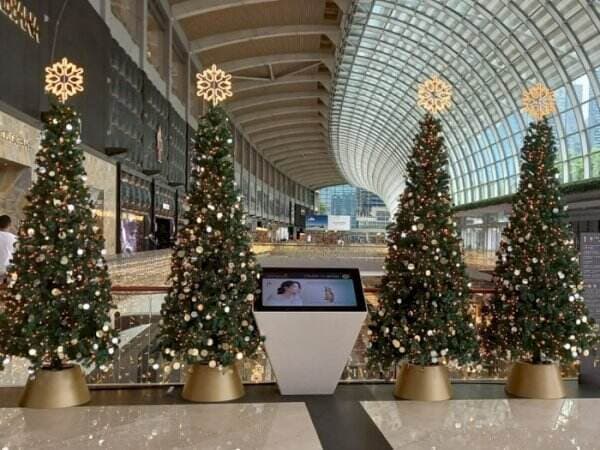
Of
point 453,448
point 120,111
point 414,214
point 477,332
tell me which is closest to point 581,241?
point 477,332

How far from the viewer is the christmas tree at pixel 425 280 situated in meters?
6.28

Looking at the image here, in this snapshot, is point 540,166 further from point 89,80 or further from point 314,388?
point 89,80

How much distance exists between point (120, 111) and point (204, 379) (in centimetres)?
1526

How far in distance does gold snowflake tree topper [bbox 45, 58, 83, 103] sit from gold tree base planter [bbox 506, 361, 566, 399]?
5.57 m

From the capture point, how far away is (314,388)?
6383mm

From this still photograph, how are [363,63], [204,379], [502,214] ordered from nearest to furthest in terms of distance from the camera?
1. [204,379]
2. [502,214]
3. [363,63]

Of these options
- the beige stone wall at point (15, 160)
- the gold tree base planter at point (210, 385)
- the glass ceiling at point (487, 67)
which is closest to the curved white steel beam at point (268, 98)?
the glass ceiling at point (487, 67)

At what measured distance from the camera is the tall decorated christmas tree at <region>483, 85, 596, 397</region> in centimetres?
641

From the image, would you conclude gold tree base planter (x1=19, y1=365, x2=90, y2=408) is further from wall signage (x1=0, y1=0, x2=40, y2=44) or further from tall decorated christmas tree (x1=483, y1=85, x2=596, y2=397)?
wall signage (x1=0, y1=0, x2=40, y2=44)

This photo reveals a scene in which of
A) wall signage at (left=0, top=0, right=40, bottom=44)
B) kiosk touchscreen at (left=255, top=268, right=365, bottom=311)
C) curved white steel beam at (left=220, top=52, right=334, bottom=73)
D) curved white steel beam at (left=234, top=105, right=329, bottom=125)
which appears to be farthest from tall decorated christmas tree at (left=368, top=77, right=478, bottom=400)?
curved white steel beam at (left=234, top=105, right=329, bottom=125)

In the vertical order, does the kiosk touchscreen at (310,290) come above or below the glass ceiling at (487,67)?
below

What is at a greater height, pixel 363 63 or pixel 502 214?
pixel 363 63

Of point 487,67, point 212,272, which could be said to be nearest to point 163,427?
point 212,272

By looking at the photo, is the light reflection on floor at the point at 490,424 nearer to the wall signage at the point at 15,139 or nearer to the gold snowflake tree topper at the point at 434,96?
the gold snowflake tree topper at the point at 434,96
